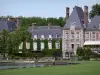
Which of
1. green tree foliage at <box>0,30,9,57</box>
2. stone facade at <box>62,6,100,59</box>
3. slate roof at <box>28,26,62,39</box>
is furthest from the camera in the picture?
slate roof at <box>28,26,62,39</box>

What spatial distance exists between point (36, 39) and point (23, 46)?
342 centimetres

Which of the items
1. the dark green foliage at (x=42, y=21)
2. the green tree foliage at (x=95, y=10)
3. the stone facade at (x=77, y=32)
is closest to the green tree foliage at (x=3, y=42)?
the stone facade at (x=77, y=32)

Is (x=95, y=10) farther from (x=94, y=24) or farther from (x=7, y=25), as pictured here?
(x=7, y=25)

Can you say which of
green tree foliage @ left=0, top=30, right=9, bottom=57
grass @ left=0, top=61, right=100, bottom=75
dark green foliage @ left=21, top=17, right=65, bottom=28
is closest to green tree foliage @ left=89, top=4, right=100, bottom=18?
green tree foliage @ left=0, top=30, right=9, bottom=57

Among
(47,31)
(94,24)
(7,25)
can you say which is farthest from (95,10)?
(7,25)

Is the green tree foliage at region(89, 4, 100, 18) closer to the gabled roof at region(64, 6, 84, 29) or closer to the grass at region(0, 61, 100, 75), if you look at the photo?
the gabled roof at region(64, 6, 84, 29)

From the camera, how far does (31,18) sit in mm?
119312

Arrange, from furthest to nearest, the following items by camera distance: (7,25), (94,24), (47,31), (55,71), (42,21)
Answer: (42,21), (7,25), (47,31), (94,24), (55,71)

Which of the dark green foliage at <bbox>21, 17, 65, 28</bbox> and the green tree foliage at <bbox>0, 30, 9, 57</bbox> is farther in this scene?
the dark green foliage at <bbox>21, 17, 65, 28</bbox>

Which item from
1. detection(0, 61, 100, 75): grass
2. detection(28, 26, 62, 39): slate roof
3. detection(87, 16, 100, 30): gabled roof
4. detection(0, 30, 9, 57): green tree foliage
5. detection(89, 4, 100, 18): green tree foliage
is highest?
detection(89, 4, 100, 18): green tree foliage

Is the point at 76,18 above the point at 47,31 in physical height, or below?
above

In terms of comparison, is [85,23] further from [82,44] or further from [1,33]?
[1,33]

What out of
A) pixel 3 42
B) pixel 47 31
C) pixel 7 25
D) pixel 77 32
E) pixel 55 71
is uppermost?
pixel 7 25

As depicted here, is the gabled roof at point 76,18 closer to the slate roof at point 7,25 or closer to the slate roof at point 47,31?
the slate roof at point 47,31
